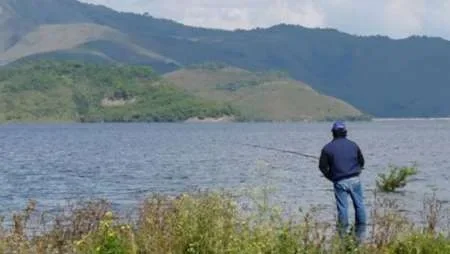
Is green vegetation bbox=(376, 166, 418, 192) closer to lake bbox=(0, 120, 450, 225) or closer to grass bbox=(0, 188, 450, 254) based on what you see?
lake bbox=(0, 120, 450, 225)

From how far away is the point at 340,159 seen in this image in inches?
801

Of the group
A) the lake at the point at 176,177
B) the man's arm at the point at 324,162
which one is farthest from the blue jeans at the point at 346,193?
the lake at the point at 176,177

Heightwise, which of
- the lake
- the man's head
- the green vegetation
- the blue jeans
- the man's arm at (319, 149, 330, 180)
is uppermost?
the man's head

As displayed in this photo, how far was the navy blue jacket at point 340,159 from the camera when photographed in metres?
20.2

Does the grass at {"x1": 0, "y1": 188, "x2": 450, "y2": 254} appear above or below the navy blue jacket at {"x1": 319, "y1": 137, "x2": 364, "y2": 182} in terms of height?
below

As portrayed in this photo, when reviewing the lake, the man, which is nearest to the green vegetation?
the lake

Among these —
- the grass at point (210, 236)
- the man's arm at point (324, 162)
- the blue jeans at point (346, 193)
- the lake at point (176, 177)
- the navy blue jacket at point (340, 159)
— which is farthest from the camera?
the lake at point (176, 177)

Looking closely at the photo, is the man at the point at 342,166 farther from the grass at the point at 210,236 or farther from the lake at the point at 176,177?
the lake at the point at 176,177

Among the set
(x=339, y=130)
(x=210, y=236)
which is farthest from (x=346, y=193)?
(x=210, y=236)

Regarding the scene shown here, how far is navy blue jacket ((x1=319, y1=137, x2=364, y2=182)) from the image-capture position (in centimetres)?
2023

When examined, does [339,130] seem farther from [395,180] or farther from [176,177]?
[176,177]

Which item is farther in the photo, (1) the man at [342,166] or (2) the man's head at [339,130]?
(2) the man's head at [339,130]

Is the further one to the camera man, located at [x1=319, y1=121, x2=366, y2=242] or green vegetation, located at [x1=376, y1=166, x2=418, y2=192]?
green vegetation, located at [x1=376, y1=166, x2=418, y2=192]

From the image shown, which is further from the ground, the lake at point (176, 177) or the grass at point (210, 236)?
the grass at point (210, 236)
